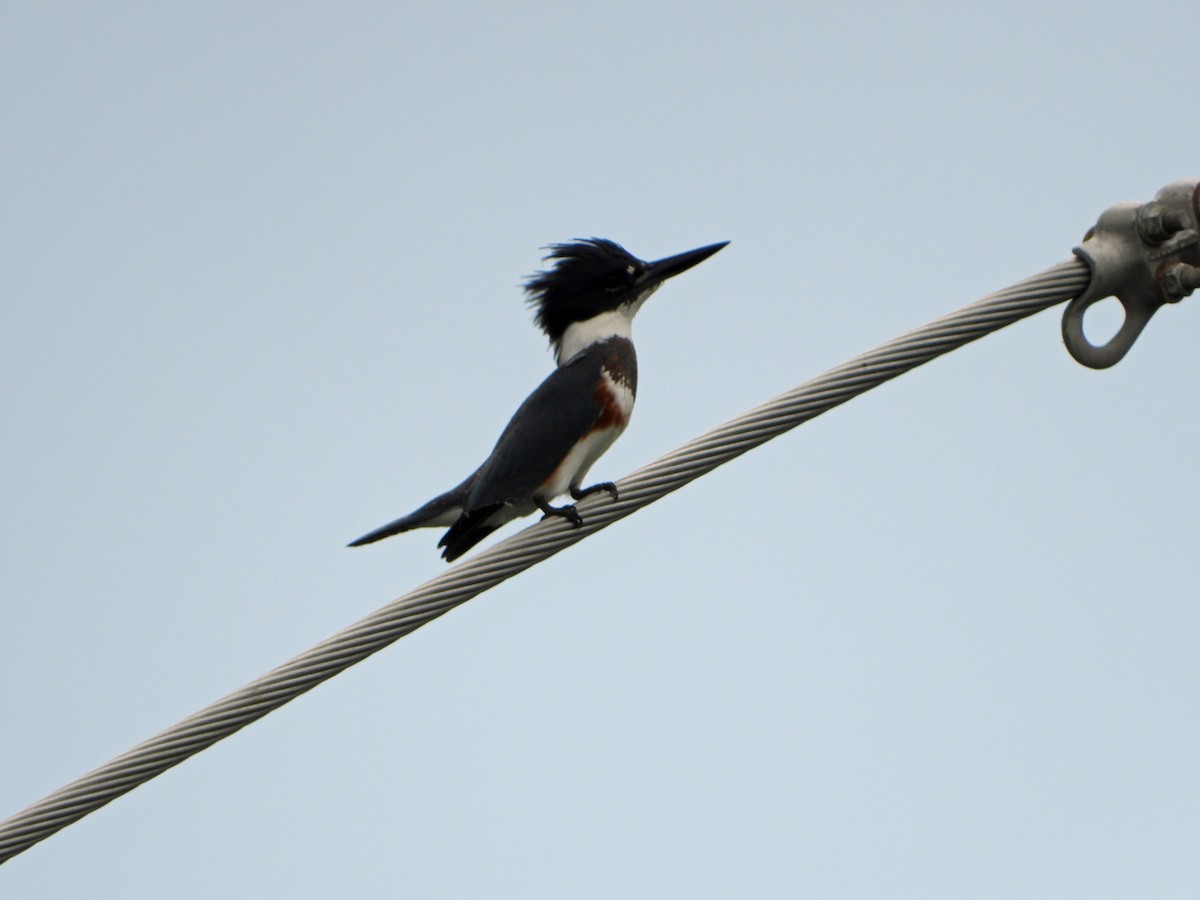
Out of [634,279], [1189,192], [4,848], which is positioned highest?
[634,279]

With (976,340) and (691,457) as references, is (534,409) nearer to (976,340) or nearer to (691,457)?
(691,457)

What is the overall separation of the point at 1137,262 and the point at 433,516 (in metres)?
2.13

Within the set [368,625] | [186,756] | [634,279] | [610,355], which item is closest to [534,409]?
[610,355]

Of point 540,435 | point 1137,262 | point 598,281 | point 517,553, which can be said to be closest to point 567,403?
point 540,435

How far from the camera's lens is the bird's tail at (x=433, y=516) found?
4.25 m

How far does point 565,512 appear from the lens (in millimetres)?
3535

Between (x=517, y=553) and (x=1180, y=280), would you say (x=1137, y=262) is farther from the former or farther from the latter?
(x=517, y=553)

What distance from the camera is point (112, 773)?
8.65 feet

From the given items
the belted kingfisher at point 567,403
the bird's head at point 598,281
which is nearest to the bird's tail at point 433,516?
the belted kingfisher at point 567,403

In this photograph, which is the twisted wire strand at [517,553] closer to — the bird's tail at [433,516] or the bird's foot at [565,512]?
the bird's foot at [565,512]

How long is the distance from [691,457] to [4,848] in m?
1.53

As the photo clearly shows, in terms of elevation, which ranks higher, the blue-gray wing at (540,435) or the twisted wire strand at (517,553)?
the blue-gray wing at (540,435)

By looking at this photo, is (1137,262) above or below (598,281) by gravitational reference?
below

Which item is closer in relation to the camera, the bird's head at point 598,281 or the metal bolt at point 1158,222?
the metal bolt at point 1158,222
